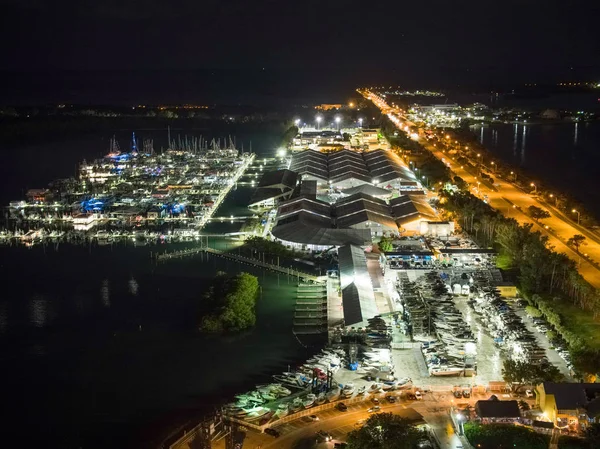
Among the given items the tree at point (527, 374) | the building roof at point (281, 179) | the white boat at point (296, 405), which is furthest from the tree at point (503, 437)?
the building roof at point (281, 179)

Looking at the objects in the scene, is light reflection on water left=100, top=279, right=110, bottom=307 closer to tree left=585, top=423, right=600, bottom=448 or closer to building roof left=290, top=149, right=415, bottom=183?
tree left=585, top=423, right=600, bottom=448

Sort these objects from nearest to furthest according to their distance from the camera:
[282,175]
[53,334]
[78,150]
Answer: [53,334], [282,175], [78,150]

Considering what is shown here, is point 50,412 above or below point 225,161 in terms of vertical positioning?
below

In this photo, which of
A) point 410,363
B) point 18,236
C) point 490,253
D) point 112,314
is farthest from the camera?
point 18,236

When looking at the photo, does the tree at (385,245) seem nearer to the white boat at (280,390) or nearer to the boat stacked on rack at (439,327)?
the boat stacked on rack at (439,327)

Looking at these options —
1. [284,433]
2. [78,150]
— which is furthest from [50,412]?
[78,150]

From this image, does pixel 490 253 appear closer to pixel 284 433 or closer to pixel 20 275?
pixel 284 433

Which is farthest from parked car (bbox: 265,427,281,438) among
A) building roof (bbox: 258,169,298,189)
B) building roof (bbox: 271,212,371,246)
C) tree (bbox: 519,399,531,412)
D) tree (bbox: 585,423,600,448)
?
building roof (bbox: 258,169,298,189)
